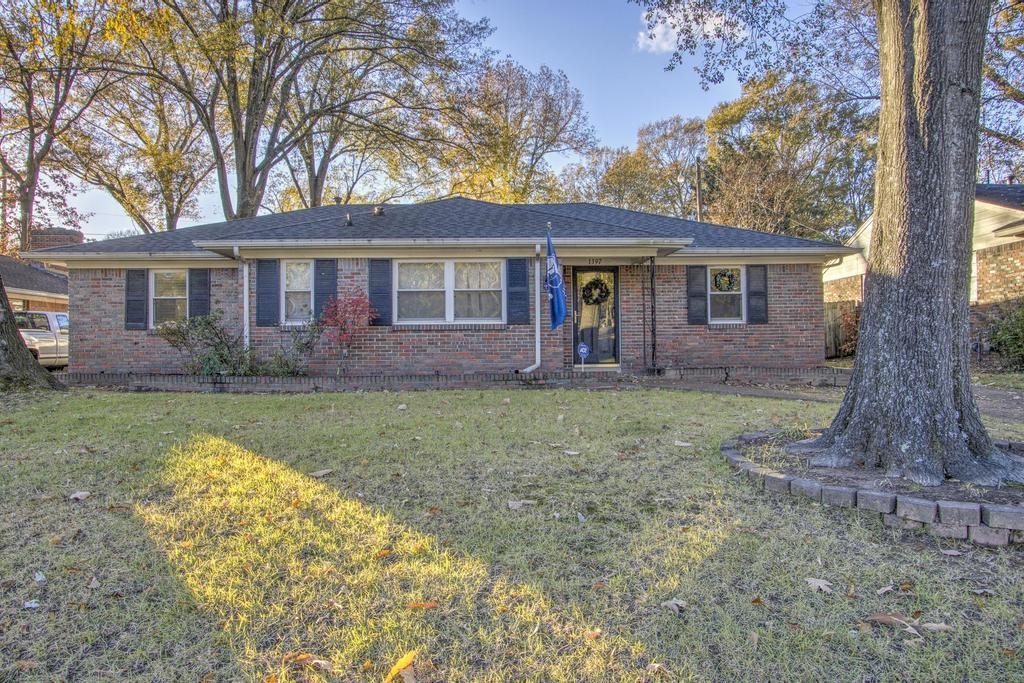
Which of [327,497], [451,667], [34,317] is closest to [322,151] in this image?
[34,317]

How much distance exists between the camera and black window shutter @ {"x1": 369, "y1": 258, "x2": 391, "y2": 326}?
10.6 m

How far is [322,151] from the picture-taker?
2556 cm

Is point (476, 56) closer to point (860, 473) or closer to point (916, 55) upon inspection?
point (916, 55)

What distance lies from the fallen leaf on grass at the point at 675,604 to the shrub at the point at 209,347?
9.27 meters

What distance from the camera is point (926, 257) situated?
3826 mm

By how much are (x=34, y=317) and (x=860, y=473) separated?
1828 centimetres

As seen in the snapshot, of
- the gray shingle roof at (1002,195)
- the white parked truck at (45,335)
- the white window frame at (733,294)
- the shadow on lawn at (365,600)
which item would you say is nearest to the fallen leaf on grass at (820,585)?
the shadow on lawn at (365,600)

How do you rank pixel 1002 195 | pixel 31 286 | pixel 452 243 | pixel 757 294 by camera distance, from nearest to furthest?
pixel 452 243 → pixel 757 294 → pixel 1002 195 → pixel 31 286

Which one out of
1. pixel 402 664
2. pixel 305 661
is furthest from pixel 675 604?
pixel 305 661

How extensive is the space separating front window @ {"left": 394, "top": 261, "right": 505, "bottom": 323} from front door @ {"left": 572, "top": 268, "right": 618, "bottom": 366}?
1978 mm

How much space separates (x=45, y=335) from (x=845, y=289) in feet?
79.3

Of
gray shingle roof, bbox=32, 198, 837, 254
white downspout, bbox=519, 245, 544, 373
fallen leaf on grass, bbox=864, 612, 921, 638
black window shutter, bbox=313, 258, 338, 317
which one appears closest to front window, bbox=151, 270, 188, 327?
A: gray shingle roof, bbox=32, 198, 837, 254

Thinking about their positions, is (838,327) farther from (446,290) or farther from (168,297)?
(168,297)

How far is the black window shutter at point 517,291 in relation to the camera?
10609mm
